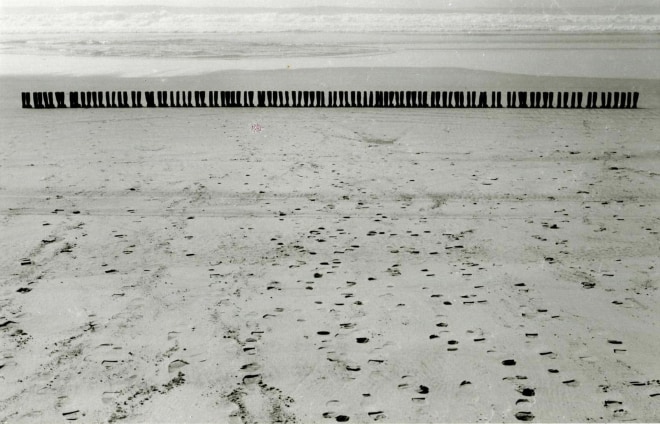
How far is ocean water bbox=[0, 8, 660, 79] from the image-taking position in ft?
99.9

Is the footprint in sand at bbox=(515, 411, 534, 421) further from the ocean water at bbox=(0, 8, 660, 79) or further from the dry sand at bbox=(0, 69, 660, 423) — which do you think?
the ocean water at bbox=(0, 8, 660, 79)

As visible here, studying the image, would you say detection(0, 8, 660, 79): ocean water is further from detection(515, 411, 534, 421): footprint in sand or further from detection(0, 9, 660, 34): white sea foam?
detection(515, 411, 534, 421): footprint in sand

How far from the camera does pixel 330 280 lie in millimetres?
7078

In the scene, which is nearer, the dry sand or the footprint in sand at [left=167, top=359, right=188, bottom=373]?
the dry sand

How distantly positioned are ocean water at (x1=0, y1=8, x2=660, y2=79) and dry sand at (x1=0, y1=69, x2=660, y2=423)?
17.1 m

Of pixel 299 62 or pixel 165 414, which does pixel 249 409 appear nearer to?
pixel 165 414

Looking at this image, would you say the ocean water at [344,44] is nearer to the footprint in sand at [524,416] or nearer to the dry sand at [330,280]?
the dry sand at [330,280]

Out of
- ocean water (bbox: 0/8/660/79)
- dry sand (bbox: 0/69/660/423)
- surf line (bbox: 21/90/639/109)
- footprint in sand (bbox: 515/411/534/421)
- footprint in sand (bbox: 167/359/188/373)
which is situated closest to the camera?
footprint in sand (bbox: 515/411/534/421)

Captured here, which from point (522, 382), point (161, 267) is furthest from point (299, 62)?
point (522, 382)

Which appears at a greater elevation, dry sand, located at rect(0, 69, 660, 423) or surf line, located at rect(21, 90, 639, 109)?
dry sand, located at rect(0, 69, 660, 423)

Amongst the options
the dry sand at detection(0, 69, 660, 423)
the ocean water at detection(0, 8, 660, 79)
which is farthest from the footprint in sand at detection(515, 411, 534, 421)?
the ocean water at detection(0, 8, 660, 79)

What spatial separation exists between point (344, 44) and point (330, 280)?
126ft

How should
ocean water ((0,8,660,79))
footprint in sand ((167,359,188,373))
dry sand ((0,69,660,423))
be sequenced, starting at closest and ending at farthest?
dry sand ((0,69,660,423)) → footprint in sand ((167,359,188,373)) → ocean water ((0,8,660,79))

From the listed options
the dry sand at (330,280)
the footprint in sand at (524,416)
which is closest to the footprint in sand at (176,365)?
the dry sand at (330,280)
